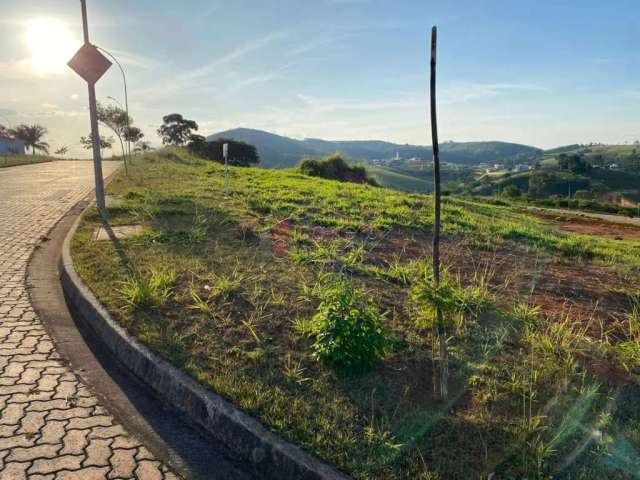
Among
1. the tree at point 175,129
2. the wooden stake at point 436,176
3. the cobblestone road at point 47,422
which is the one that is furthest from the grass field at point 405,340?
the tree at point 175,129

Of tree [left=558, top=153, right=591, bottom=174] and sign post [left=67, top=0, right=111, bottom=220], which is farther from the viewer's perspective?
tree [left=558, top=153, right=591, bottom=174]

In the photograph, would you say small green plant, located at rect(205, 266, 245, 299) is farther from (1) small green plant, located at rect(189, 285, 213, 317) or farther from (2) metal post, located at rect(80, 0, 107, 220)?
(2) metal post, located at rect(80, 0, 107, 220)

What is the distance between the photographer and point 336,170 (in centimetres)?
Answer: 2575

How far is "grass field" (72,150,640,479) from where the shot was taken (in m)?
2.47

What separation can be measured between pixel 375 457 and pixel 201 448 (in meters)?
1.09

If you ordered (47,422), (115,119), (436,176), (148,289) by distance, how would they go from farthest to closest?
(115,119) → (148,289) → (47,422) → (436,176)

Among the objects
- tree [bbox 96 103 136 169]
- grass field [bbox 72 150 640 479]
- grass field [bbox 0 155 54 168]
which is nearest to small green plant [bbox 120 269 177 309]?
grass field [bbox 72 150 640 479]

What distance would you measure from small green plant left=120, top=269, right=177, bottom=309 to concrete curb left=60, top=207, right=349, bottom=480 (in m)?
0.27

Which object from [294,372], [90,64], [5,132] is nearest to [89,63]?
[90,64]

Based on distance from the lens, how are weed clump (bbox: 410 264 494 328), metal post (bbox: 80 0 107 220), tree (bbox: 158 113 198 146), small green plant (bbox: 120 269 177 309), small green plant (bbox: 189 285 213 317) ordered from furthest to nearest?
1. tree (bbox: 158 113 198 146)
2. metal post (bbox: 80 0 107 220)
3. small green plant (bbox: 120 269 177 309)
4. small green plant (bbox: 189 285 213 317)
5. weed clump (bbox: 410 264 494 328)

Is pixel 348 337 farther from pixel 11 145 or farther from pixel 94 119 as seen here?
pixel 11 145

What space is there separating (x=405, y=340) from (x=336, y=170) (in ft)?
74.3

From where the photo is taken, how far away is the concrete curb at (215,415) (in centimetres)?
240

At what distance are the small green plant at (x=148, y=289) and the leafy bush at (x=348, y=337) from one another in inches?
72.5
